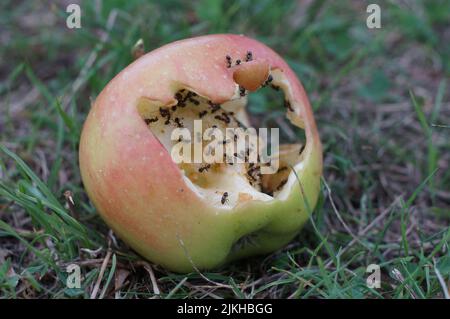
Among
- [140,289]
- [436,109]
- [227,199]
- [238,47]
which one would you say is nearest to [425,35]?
[436,109]

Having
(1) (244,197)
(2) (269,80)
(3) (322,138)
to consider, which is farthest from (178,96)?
(3) (322,138)

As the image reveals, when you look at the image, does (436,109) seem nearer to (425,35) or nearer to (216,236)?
(425,35)

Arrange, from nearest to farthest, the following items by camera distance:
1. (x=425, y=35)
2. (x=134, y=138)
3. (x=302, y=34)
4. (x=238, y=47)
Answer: (x=134, y=138) < (x=238, y=47) < (x=302, y=34) < (x=425, y=35)

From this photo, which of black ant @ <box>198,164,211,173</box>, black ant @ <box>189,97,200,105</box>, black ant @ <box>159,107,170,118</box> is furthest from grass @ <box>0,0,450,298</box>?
black ant @ <box>189,97,200,105</box>

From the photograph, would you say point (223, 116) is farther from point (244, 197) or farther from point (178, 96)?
point (244, 197)

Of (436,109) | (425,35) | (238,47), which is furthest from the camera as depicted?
(425,35)
